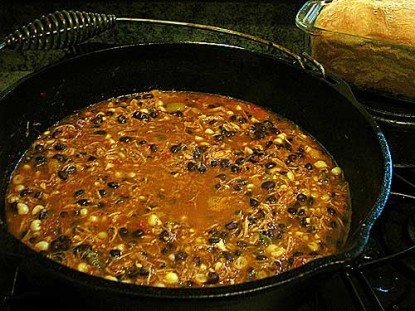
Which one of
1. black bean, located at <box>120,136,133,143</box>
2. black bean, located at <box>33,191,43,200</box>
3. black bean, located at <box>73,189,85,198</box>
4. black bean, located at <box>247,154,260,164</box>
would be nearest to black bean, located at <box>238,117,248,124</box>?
black bean, located at <box>247,154,260,164</box>

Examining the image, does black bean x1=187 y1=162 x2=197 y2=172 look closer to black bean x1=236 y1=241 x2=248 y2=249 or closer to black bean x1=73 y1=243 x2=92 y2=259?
black bean x1=236 y1=241 x2=248 y2=249

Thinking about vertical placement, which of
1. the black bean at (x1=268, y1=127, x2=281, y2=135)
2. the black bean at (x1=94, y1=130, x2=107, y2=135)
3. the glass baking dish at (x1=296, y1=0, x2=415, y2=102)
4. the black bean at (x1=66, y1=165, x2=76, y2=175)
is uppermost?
the glass baking dish at (x1=296, y1=0, x2=415, y2=102)

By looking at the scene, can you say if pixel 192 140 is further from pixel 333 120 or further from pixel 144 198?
pixel 333 120

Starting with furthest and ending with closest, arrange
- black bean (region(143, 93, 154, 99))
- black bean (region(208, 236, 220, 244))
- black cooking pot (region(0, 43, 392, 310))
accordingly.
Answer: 1. black bean (region(143, 93, 154, 99))
2. black bean (region(208, 236, 220, 244))
3. black cooking pot (region(0, 43, 392, 310))

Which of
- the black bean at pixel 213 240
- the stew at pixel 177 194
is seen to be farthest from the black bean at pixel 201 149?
the black bean at pixel 213 240

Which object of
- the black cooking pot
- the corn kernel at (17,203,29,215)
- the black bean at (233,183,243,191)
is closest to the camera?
the black cooking pot

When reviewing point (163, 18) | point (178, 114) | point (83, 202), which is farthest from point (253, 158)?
point (163, 18)

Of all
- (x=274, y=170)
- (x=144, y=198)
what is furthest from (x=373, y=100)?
(x=144, y=198)
